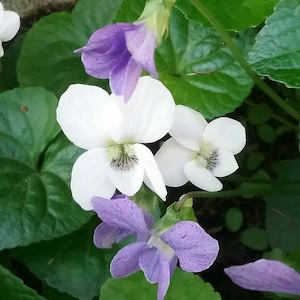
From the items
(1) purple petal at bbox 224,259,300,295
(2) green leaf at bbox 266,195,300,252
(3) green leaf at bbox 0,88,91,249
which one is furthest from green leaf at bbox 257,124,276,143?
(1) purple petal at bbox 224,259,300,295

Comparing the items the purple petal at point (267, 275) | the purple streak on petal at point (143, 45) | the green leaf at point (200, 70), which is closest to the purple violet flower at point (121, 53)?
the purple streak on petal at point (143, 45)

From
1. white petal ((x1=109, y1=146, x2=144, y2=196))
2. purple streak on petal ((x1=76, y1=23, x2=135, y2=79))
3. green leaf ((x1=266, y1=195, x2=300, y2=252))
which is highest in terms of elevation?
purple streak on petal ((x1=76, y1=23, x2=135, y2=79))

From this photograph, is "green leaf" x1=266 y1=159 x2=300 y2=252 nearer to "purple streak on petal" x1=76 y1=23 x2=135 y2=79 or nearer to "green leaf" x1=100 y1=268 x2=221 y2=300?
"green leaf" x1=100 y1=268 x2=221 y2=300

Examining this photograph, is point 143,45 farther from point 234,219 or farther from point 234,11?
point 234,219

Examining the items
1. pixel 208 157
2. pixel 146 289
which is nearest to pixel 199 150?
pixel 208 157

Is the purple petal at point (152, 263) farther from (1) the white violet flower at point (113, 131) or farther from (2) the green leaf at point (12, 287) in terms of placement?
(2) the green leaf at point (12, 287)

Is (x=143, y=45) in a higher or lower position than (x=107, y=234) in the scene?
higher
